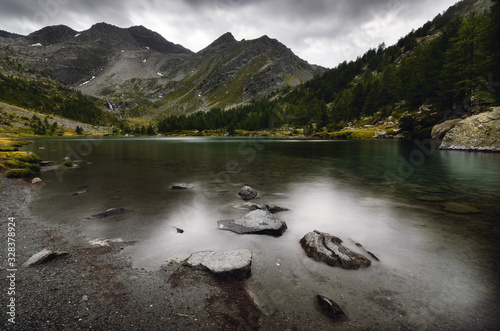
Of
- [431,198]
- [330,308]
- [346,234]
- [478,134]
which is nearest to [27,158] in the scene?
[346,234]

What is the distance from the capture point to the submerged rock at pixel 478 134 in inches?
1325

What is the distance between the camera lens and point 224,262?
6496mm

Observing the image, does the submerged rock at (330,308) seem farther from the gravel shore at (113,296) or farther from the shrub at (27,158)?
the shrub at (27,158)

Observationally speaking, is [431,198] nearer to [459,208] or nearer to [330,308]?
[459,208]

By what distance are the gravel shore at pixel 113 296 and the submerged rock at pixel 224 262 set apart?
0.70 ft

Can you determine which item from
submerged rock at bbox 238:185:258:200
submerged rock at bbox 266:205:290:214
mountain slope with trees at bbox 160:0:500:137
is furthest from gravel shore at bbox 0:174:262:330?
mountain slope with trees at bbox 160:0:500:137

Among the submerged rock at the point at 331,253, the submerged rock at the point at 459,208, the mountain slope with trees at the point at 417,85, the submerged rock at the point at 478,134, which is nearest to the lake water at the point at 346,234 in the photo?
the submerged rock at the point at 331,253

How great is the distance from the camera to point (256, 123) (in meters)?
166

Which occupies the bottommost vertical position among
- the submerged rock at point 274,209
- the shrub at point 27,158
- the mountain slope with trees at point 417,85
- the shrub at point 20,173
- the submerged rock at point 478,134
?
the submerged rock at point 274,209

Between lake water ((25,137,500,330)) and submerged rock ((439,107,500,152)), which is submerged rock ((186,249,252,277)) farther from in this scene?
submerged rock ((439,107,500,152))

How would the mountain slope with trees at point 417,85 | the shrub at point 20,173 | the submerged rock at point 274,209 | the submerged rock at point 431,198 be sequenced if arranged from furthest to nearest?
the mountain slope with trees at point 417,85
the shrub at point 20,173
the submerged rock at point 431,198
the submerged rock at point 274,209

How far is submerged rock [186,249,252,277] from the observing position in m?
6.17

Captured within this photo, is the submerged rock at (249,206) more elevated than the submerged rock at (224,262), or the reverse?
the submerged rock at (224,262)

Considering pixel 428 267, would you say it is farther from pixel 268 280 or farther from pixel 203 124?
pixel 203 124
